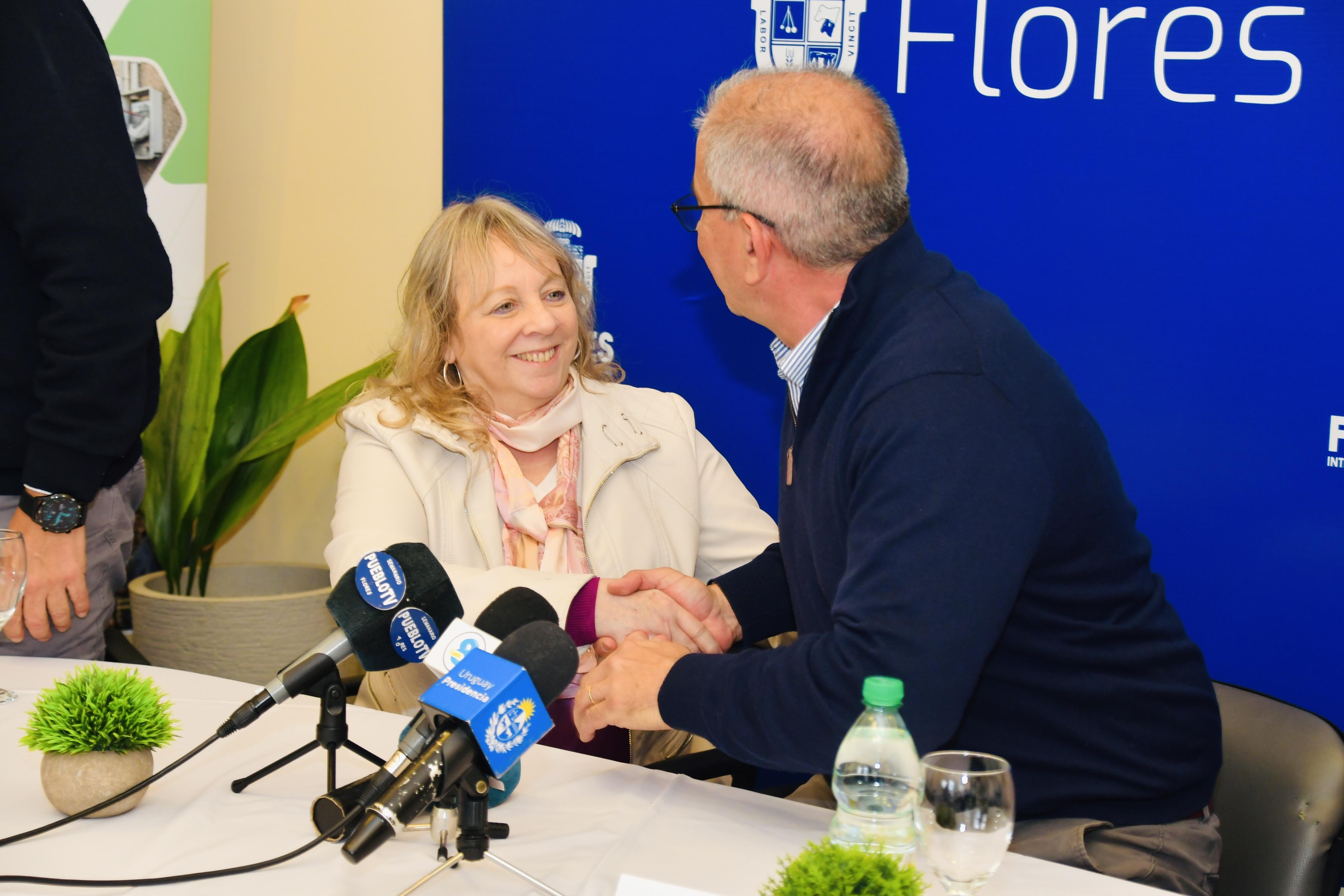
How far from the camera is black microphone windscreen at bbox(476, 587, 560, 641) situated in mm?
1303

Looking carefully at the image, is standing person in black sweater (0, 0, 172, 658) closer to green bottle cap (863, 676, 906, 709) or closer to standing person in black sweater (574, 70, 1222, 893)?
standing person in black sweater (574, 70, 1222, 893)

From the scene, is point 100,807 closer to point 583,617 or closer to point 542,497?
point 583,617

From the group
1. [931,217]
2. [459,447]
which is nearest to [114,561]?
[459,447]

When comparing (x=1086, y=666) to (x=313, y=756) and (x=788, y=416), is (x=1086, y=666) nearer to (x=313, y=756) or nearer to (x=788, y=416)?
(x=788, y=416)

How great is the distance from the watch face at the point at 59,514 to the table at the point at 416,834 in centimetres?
45

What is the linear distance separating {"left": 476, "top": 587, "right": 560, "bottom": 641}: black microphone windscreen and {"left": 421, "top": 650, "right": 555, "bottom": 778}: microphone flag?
0.76ft

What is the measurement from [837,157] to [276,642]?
6.69 feet

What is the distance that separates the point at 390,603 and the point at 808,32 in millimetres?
1998

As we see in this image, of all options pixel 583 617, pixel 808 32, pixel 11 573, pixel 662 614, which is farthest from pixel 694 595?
pixel 808 32

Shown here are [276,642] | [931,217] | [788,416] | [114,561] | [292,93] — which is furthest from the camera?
[292,93]

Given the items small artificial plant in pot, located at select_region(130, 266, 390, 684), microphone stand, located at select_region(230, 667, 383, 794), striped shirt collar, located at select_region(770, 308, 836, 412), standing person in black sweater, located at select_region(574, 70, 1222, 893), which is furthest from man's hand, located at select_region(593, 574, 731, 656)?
small artificial plant in pot, located at select_region(130, 266, 390, 684)

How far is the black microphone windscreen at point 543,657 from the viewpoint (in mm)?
1077

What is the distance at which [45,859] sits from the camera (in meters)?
1.21

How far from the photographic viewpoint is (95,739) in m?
1.30
